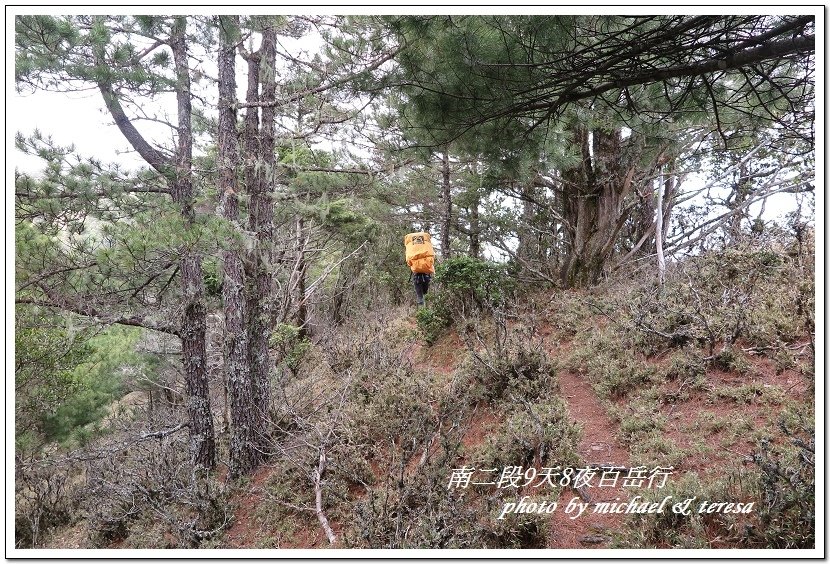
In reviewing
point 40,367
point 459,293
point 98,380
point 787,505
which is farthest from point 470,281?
point 98,380

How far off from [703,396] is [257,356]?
4.75 m

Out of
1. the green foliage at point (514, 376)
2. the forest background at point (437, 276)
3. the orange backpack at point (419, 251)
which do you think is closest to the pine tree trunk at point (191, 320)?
the forest background at point (437, 276)

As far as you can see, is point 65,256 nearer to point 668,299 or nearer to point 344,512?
point 344,512

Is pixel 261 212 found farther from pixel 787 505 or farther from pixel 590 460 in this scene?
pixel 787 505

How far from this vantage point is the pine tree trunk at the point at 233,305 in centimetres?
474

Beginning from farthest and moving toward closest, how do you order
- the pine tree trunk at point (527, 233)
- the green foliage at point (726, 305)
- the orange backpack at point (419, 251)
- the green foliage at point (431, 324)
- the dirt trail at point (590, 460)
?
the pine tree trunk at point (527, 233)
the green foliage at point (431, 324)
the orange backpack at point (419, 251)
the green foliage at point (726, 305)
the dirt trail at point (590, 460)

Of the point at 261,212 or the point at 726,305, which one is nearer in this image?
the point at 726,305

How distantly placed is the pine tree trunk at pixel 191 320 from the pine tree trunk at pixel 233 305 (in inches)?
12.2

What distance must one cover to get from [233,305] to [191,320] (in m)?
0.59

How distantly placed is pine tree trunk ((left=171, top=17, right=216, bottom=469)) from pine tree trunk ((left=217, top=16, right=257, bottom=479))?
31 cm

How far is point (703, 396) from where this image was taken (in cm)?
379

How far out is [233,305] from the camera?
4.94m

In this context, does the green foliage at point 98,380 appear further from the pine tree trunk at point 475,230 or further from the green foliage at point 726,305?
the green foliage at point 726,305

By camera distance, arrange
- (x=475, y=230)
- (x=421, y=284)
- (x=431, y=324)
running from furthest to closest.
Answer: (x=475, y=230)
(x=421, y=284)
(x=431, y=324)
